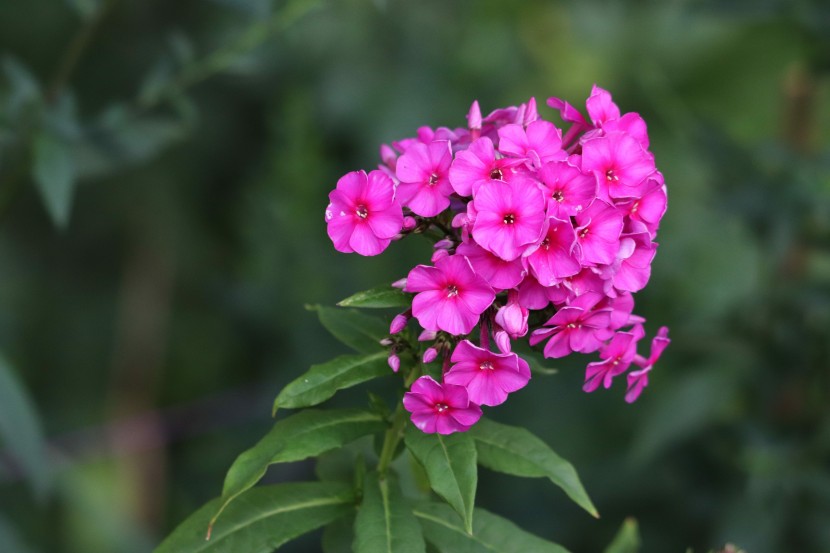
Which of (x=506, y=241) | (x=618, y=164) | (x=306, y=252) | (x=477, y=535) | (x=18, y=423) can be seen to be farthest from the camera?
(x=306, y=252)

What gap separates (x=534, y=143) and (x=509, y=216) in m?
0.15

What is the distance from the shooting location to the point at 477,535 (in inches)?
57.4

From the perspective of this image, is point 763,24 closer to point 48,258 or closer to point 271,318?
point 271,318

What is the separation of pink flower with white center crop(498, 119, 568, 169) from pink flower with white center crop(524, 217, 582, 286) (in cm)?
12

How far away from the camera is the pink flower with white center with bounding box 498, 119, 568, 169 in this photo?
1341 mm

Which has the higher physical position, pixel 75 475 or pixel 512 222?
pixel 512 222

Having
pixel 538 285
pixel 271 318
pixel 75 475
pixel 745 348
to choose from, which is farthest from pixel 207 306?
pixel 538 285

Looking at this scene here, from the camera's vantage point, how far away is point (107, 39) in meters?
3.75

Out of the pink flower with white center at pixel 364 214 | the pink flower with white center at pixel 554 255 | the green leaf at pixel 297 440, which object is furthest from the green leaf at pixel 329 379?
the pink flower with white center at pixel 554 255

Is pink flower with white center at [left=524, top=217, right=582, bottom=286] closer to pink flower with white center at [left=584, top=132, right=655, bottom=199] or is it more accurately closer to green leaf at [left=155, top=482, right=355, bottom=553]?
pink flower with white center at [left=584, top=132, right=655, bottom=199]

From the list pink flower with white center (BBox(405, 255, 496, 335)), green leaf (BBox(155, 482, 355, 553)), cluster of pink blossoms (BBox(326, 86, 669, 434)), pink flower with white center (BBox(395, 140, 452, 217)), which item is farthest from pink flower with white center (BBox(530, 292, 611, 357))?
green leaf (BBox(155, 482, 355, 553))

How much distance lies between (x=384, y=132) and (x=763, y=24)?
2.13 meters

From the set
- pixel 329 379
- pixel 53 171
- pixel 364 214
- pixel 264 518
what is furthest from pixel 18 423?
pixel 364 214

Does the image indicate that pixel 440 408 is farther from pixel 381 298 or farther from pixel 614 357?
pixel 614 357
